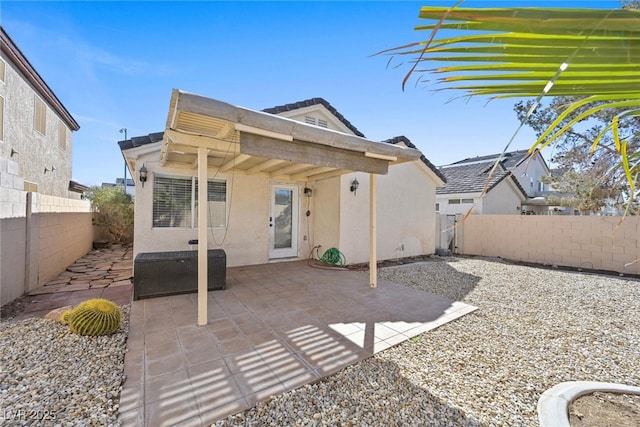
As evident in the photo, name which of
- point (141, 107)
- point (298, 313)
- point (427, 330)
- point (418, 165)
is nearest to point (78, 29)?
point (141, 107)

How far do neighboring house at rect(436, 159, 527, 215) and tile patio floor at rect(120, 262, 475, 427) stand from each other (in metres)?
11.6

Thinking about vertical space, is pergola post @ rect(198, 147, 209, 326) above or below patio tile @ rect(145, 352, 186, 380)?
above

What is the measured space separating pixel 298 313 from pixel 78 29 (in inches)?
346

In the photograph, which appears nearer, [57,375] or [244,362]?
[57,375]

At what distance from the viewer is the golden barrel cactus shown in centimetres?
391

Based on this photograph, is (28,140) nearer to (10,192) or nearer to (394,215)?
(10,192)

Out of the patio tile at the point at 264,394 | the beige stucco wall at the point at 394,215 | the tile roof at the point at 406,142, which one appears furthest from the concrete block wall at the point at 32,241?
the tile roof at the point at 406,142

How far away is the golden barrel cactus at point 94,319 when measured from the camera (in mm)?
3910

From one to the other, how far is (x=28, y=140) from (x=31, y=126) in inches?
26.7

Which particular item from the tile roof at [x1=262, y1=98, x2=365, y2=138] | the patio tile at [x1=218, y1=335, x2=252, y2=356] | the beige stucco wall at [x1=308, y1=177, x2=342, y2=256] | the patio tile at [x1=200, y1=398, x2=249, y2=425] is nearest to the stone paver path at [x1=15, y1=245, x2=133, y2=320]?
the patio tile at [x1=218, y1=335, x2=252, y2=356]

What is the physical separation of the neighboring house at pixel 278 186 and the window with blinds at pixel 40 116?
8799 mm

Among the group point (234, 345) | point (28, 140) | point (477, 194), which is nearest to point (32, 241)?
point (234, 345)

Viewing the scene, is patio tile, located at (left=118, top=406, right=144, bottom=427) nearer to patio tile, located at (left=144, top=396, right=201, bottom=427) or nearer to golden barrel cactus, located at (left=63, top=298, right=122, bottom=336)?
patio tile, located at (left=144, top=396, right=201, bottom=427)

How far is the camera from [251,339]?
13.1 feet
